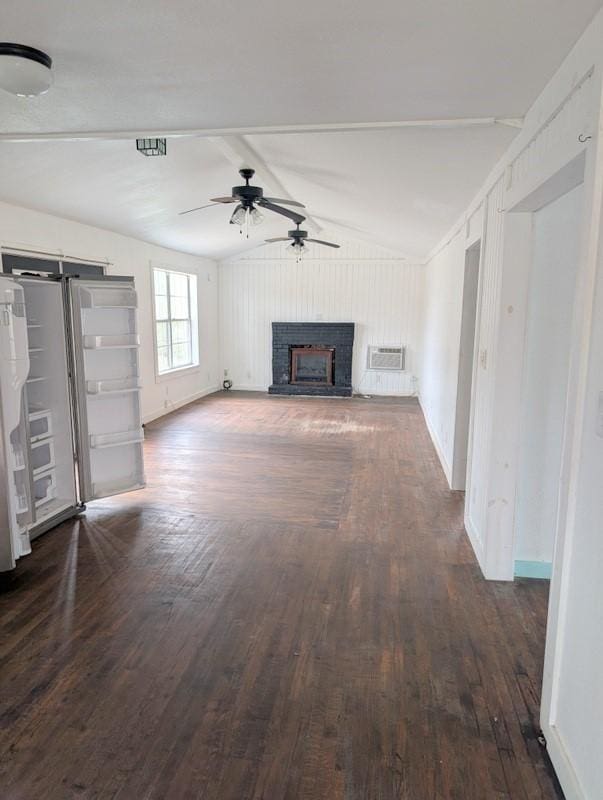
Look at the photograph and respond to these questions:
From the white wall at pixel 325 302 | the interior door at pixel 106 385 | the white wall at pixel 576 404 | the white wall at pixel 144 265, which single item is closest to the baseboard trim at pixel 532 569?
the white wall at pixel 576 404

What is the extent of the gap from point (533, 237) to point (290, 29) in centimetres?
166

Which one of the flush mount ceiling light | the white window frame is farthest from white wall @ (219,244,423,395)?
the flush mount ceiling light

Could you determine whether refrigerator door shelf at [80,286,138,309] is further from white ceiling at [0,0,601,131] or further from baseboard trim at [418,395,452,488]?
baseboard trim at [418,395,452,488]

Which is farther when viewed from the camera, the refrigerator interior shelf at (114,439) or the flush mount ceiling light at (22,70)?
the refrigerator interior shelf at (114,439)

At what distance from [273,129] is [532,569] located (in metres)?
2.89

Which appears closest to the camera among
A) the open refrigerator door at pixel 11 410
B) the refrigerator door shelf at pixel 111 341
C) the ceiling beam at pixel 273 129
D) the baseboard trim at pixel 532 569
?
the ceiling beam at pixel 273 129

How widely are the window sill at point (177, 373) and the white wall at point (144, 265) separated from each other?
4cm

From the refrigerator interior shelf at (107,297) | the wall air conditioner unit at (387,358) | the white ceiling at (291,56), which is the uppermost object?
the white ceiling at (291,56)

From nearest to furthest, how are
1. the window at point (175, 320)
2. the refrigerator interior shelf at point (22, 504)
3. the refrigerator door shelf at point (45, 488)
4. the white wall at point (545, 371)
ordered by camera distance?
the white wall at point (545, 371)
the refrigerator interior shelf at point (22, 504)
the refrigerator door shelf at point (45, 488)
the window at point (175, 320)

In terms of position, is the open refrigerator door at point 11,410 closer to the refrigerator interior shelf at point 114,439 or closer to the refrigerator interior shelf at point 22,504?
the refrigerator interior shelf at point 22,504

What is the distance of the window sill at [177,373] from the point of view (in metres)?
7.42

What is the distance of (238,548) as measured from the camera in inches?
132

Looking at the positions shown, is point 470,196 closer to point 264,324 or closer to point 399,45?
point 399,45

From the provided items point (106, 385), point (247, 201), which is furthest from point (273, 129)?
point (106, 385)
